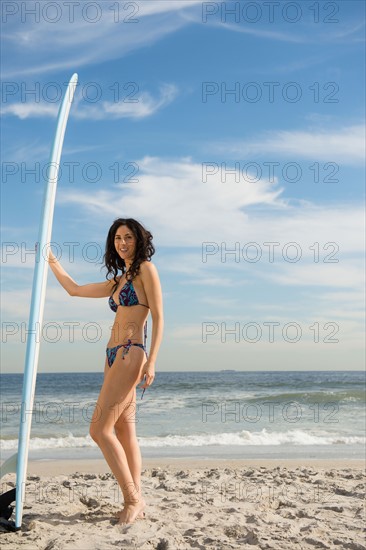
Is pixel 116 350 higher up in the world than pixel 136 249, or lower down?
lower down

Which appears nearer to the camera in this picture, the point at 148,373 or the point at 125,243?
the point at 148,373

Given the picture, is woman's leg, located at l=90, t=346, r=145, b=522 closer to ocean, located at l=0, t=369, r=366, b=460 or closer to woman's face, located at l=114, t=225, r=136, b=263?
Result: woman's face, located at l=114, t=225, r=136, b=263

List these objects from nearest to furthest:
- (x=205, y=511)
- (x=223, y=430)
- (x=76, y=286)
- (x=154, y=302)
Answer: (x=154, y=302) < (x=76, y=286) < (x=205, y=511) < (x=223, y=430)

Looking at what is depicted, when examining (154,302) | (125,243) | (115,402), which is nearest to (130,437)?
(115,402)

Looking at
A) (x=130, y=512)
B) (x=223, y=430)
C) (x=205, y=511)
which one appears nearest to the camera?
(x=130, y=512)

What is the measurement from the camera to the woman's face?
390cm

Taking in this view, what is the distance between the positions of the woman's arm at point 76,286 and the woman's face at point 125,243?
0.23 m

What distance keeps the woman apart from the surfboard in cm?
19

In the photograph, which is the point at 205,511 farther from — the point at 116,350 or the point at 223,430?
the point at 223,430

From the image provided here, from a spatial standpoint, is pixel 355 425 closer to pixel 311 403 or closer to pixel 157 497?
pixel 311 403

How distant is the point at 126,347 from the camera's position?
3725 mm

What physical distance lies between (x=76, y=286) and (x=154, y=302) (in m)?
0.65

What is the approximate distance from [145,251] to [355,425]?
10.6m

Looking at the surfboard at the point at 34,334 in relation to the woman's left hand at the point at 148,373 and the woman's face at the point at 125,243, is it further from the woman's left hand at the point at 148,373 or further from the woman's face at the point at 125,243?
the woman's left hand at the point at 148,373
